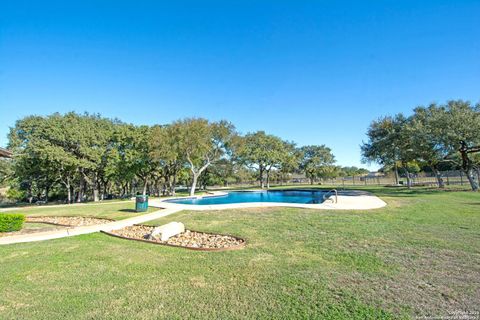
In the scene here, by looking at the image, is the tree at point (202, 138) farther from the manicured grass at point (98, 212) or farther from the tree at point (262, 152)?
the manicured grass at point (98, 212)

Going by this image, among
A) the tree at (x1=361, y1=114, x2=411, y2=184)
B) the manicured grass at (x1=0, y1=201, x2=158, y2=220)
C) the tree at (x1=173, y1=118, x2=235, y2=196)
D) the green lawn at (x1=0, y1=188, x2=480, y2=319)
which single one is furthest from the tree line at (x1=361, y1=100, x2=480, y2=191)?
the manicured grass at (x1=0, y1=201, x2=158, y2=220)

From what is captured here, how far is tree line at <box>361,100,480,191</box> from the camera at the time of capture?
17.4 metres

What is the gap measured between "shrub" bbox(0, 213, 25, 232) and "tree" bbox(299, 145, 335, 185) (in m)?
44.2

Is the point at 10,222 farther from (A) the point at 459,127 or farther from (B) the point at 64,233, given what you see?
(A) the point at 459,127

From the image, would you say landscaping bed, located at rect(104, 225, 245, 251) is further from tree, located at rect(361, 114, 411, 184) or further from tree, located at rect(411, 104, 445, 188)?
tree, located at rect(361, 114, 411, 184)

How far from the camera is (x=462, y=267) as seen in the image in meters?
4.07

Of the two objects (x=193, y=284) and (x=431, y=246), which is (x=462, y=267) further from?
(x=193, y=284)

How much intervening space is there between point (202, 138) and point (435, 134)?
18484mm

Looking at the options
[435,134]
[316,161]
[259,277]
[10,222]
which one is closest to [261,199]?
[435,134]

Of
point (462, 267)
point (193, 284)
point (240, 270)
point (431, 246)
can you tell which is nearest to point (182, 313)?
point (193, 284)

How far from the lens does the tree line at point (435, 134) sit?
1739cm

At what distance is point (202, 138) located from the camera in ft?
73.9

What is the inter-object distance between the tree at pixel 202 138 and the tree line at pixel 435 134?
14979 millimetres

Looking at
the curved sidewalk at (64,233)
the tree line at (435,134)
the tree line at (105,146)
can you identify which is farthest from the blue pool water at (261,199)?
the curved sidewalk at (64,233)
